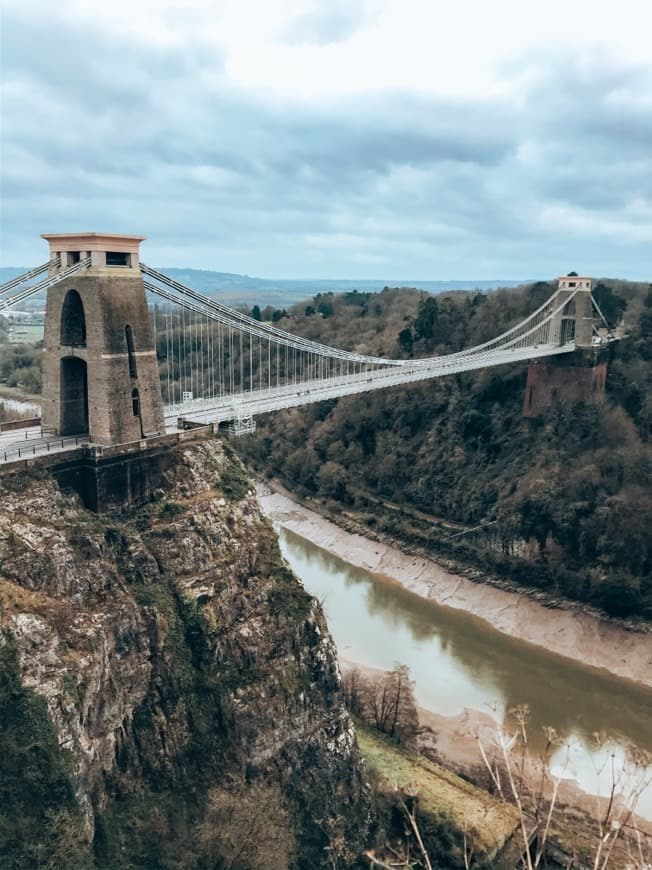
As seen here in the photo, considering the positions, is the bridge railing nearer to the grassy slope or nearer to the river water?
the grassy slope

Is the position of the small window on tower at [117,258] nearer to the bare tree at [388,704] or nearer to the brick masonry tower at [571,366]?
the bare tree at [388,704]

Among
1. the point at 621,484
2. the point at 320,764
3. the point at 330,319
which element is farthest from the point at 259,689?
the point at 330,319

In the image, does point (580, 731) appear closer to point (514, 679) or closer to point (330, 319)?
point (514, 679)

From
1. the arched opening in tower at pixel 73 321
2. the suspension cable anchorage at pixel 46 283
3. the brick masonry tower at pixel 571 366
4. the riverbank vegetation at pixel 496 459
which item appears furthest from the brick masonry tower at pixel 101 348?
the brick masonry tower at pixel 571 366

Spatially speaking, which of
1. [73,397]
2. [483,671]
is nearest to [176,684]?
[73,397]

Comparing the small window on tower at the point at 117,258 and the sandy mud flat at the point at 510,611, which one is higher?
the small window on tower at the point at 117,258
